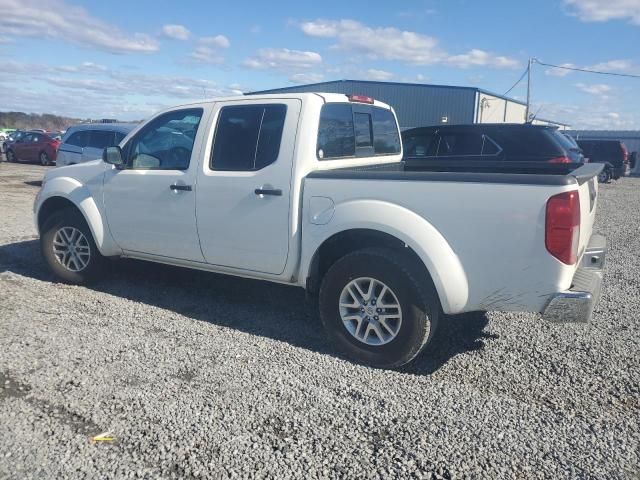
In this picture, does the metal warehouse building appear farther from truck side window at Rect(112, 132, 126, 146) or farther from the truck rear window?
the truck rear window

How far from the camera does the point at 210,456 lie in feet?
8.93

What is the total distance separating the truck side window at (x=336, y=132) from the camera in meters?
4.26

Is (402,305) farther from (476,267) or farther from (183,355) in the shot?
(183,355)

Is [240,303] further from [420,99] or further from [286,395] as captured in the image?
[420,99]

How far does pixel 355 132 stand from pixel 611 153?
74.6 feet

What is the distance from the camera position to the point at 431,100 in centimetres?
3169

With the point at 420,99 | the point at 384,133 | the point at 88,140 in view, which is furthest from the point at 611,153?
the point at 384,133

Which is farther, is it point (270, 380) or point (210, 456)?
point (270, 380)

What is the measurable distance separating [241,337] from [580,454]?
256cm

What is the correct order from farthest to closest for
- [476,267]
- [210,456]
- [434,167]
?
[434,167]
[476,267]
[210,456]

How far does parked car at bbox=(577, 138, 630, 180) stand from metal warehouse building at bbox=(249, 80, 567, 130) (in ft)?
25.8

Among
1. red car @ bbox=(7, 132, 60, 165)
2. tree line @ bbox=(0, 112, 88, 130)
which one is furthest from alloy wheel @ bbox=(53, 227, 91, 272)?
Answer: tree line @ bbox=(0, 112, 88, 130)

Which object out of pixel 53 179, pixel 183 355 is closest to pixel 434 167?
pixel 183 355

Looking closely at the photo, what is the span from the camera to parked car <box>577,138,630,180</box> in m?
23.0
